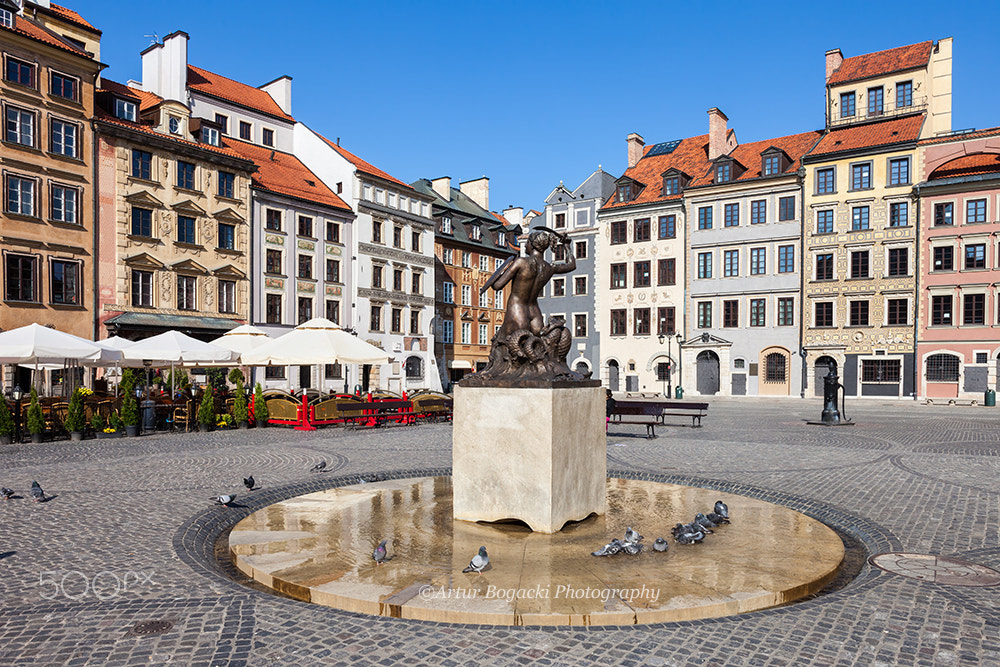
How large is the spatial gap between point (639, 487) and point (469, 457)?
3451 millimetres

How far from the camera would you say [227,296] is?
35188 millimetres

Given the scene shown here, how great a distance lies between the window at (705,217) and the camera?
44.9 meters

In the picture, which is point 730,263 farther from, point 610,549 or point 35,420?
point 610,549

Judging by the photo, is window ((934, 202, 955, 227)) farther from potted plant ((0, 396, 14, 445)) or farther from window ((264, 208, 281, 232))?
potted plant ((0, 396, 14, 445))

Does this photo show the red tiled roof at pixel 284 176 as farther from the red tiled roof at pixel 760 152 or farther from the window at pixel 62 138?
the red tiled roof at pixel 760 152

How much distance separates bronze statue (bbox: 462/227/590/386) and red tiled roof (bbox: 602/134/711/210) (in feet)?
131

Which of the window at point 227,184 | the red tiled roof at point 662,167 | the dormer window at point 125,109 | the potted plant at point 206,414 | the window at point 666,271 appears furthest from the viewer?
the red tiled roof at point 662,167

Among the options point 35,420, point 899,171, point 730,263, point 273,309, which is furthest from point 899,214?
point 35,420

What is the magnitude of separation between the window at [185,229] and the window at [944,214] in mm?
38364

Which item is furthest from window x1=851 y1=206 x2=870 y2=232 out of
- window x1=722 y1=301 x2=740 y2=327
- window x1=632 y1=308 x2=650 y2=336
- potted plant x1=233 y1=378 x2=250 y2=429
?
potted plant x1=233 y1=378 x2=250 y2=429

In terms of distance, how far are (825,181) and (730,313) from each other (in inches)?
366

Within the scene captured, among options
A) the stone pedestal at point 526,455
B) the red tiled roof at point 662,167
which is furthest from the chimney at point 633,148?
the stone pedestal at point 526,455

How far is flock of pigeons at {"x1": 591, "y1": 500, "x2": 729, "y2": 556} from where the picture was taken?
6500 millimetres

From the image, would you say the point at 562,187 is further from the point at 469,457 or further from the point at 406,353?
the point at 469,457
